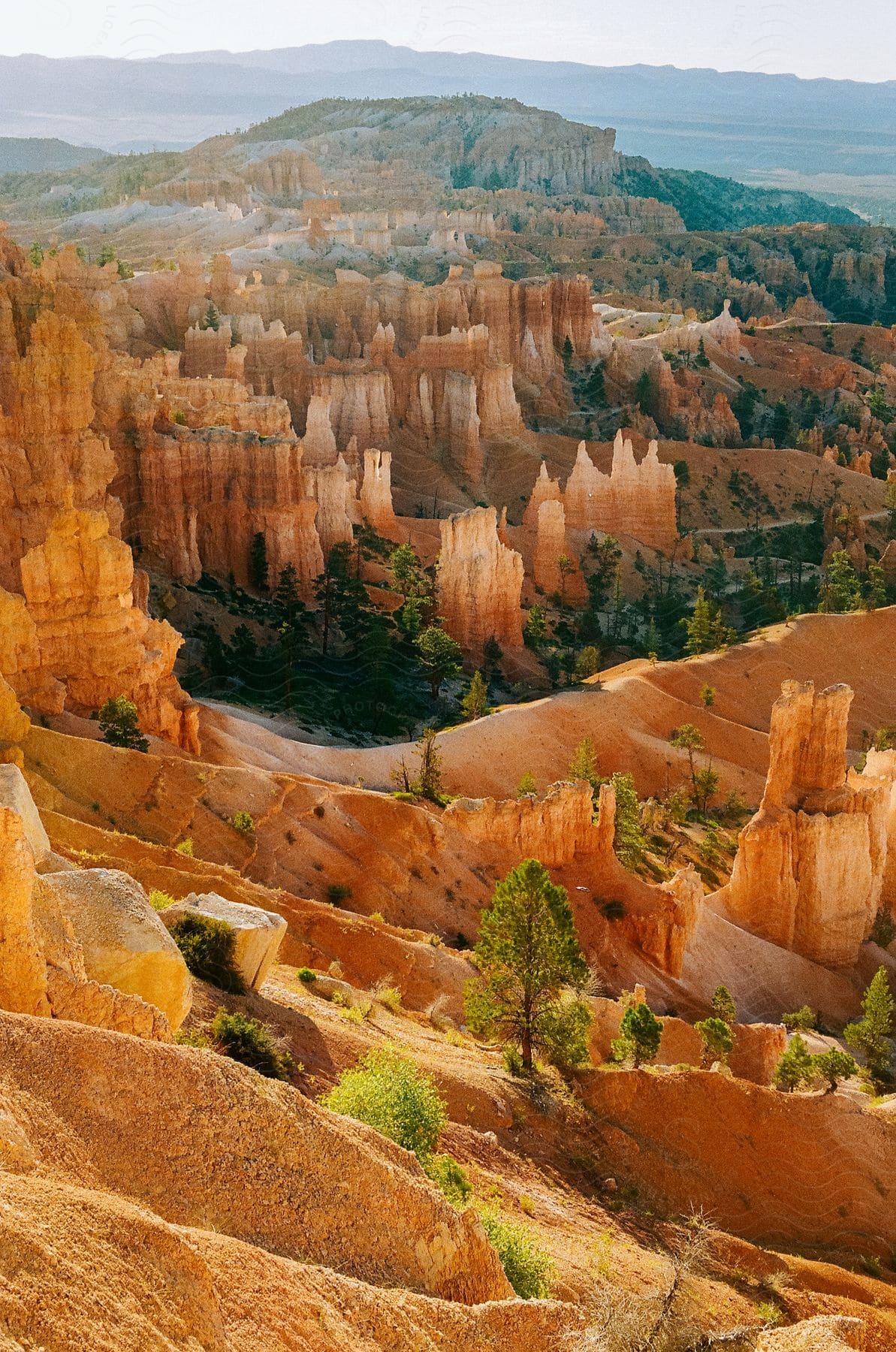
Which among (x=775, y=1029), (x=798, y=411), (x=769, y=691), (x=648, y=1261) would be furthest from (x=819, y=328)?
(x=648, y=1261)

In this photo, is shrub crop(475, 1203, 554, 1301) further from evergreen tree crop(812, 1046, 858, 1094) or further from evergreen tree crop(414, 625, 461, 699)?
evergreen tree crop(414, 625, 461, 699)

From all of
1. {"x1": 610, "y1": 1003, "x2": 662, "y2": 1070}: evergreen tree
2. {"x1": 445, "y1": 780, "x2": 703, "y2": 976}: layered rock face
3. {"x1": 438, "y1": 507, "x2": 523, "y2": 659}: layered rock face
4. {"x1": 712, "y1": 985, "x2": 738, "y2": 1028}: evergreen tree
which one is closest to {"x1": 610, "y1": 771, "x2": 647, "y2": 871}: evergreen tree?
{"x1": 445, "y1": 780, "x2": 703, "y2": 976}: layered rock face

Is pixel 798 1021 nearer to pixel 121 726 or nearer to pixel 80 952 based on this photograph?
pixel 121 726

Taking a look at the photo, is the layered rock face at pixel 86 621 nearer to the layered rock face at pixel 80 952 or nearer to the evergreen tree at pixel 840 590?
the layered rock face at pixel 80 952

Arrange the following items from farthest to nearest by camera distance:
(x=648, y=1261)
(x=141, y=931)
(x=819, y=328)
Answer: (x=819, y=328) < (x=648, y=1261) < (x=141, y=931)

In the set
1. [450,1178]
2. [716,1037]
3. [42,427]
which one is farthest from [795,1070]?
[42,427]

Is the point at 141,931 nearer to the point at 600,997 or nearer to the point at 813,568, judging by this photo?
the point at 600,997

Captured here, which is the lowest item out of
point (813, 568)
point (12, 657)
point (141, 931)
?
point (813, 568)
